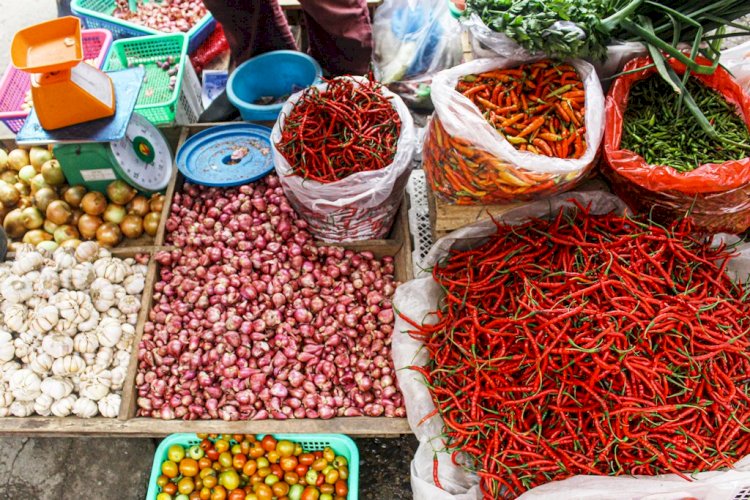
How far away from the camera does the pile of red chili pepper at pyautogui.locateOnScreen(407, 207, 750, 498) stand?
166 centimetres

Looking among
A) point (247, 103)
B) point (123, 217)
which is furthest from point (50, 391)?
point (247, 103)

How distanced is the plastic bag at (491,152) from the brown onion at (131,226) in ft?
4.92

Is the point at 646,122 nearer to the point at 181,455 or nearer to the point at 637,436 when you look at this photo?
the point at 637,436

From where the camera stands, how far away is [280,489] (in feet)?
7.05

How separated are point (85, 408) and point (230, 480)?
623mm

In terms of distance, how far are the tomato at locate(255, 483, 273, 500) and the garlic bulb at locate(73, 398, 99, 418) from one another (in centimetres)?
70

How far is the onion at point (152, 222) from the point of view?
2584 millimetres

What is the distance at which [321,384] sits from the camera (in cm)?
210

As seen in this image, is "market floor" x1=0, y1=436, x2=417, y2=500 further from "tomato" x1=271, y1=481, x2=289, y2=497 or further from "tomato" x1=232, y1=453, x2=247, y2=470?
"tomato" x1=232, y1=453, x2=247, y2=470

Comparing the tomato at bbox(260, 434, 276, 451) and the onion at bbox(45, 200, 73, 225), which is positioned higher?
the onion at bbox(45, 200, 73, 225)

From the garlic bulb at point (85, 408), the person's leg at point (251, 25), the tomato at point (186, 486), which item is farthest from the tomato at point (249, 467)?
the person's leg at point (251, 25)

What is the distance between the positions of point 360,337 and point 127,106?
142cm

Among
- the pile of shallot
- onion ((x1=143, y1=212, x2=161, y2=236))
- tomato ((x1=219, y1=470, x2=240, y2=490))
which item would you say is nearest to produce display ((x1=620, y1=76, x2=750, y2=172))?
the pile of shallot

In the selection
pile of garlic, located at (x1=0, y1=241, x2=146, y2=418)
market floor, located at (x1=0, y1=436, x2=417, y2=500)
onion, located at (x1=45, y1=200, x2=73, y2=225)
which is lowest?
market floor, located at (x1=0, y1=436, x2=417, y2=500)
